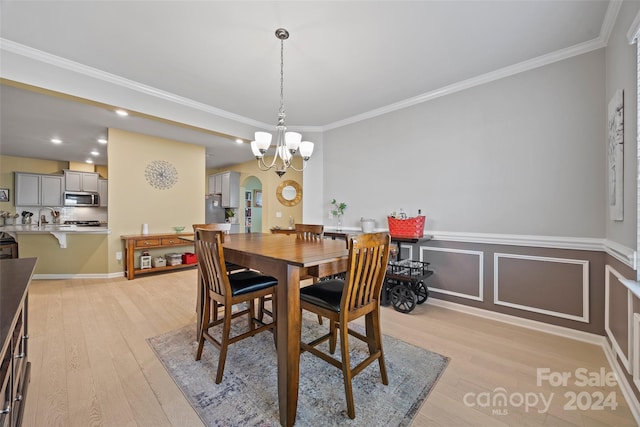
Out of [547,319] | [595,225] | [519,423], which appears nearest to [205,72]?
[519,423]

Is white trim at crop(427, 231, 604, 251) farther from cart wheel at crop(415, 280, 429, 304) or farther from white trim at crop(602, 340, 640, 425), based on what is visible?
white trim at crop(602, 340, 640, 425)

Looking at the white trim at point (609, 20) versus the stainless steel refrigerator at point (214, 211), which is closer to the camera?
the white trim at point (609, 20)

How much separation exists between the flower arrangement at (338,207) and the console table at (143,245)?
2.33 meters

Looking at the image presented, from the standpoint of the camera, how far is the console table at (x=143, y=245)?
4.06m

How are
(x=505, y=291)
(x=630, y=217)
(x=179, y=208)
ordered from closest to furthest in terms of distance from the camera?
1. (x=630, y=217)
2. (x=505, y=291)
3. (x=179, y=208)

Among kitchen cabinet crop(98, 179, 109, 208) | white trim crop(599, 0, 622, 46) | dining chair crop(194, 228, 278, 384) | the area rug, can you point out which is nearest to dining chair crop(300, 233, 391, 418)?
the area rug

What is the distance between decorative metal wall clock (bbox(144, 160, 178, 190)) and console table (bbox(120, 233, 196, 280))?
0.94 metres

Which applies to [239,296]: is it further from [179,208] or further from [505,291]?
[179,208]

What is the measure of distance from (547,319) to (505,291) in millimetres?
385

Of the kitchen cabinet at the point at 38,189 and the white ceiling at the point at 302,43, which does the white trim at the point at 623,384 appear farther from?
the kitchen cabinet at the point at 38,189

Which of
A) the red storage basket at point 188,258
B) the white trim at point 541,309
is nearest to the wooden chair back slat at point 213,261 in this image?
the white trim at point 541,309

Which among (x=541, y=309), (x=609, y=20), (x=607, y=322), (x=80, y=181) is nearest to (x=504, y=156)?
(x=609, y=20)

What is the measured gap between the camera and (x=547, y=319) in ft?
8.00

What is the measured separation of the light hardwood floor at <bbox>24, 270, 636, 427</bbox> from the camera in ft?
4.70
